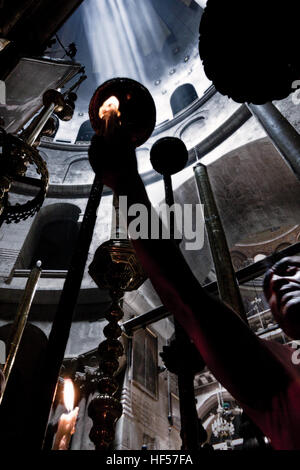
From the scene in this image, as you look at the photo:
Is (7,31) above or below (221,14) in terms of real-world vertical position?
above

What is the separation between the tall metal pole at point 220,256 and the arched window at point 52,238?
23.9ft

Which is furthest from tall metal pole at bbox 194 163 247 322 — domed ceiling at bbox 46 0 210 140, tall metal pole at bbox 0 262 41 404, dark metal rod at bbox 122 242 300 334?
domed ceiling at bbox 46 0 210 140

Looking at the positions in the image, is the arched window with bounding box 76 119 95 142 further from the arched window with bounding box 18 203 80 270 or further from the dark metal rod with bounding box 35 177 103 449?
the dark metal rod with bounding box 35 177 103 449

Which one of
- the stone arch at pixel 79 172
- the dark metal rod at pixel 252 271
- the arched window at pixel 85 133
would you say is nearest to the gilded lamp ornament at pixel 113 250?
the dark metal rod at pixel 252 271

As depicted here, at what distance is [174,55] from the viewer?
15.4 meters

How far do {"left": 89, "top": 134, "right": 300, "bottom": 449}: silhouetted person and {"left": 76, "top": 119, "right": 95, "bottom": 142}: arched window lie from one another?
14711 millimetres

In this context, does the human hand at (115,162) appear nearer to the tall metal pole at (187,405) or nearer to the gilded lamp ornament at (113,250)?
the gilded lamp ornament at (113,250)

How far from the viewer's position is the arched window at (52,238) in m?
9.23

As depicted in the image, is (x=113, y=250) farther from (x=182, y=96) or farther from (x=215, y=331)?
(x=182, y=96)

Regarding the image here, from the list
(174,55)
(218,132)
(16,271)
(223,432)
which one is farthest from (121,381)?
(174,55)

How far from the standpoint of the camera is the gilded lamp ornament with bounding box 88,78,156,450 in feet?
2.87

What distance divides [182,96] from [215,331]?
1518cm
